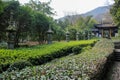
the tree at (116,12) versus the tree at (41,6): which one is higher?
the tree at (41,6)

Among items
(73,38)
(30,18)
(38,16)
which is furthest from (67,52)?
(73,38)

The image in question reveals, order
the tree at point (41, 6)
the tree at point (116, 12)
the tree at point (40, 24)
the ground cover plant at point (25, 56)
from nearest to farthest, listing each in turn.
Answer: the ground cover plant at point (25, 56) → the tree at point (40, 24) → the tree at point (116, 12) → the tree at point (41, 6)

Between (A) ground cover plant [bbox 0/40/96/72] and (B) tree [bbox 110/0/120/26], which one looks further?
(B) tree [bbox 110/0/120/26]

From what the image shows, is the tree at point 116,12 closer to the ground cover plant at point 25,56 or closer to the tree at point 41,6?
the ground cover plant at point 25,56

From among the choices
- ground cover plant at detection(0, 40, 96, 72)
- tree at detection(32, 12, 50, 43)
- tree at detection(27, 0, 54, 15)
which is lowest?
ground cover plant at detection(0, 40, 96, 72)

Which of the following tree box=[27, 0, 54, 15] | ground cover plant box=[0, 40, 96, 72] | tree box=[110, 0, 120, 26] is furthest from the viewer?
tree box=[27, 0, 54, 15]

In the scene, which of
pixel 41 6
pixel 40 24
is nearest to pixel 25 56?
pixel 40 24

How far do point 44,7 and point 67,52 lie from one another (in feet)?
109

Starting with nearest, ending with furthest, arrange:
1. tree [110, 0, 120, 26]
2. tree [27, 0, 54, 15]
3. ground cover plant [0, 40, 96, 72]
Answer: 1. ground cover plant [0, 40, 96, 72]
2. tree [110, 0, 120, 26]
3. tree [27, 0, 54, 15]

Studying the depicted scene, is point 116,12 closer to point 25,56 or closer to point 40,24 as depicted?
point 40,24

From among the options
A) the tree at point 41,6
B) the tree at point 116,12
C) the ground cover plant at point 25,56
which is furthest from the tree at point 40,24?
the tree at point 41,6

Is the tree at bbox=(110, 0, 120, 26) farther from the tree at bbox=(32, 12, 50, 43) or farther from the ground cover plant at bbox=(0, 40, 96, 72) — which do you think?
the ground cover plant at bbox=(0, 40, 96, 72)

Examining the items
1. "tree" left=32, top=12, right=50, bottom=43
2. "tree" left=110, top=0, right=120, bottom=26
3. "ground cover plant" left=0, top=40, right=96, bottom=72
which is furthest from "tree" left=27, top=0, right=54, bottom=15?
"ground cover plant" left=0, top=40, right=96, bottom=72

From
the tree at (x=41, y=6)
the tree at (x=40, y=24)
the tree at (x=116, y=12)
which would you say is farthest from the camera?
the tree at (x=41, y=6)
